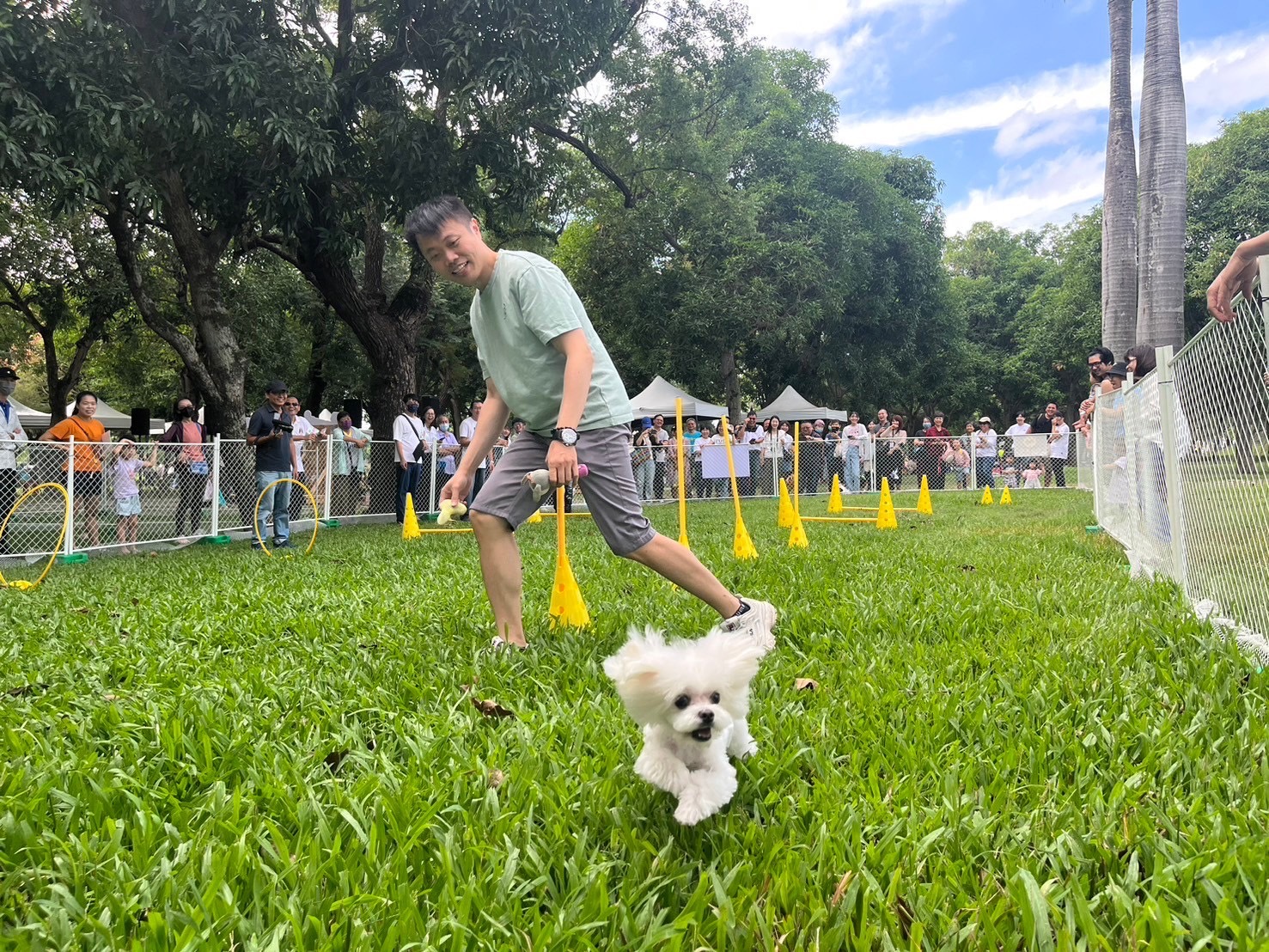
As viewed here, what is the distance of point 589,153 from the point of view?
1697cm

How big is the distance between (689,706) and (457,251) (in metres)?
2.25

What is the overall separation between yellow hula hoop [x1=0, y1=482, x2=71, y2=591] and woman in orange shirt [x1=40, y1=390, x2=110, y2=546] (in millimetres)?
253

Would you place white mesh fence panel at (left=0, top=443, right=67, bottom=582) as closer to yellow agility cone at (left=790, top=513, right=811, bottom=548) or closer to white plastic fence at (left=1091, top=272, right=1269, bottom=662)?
yellow agility cone at (left=790, top=513, right=811, bottom=548)

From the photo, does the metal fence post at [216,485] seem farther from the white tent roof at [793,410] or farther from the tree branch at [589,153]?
the white tent roof at [793,410]

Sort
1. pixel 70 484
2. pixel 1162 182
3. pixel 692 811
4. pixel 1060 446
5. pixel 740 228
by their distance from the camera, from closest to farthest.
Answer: pixel 692 811, pixel 70 484, pixel 1162 182, pixel 1060 446, pixel 740 228

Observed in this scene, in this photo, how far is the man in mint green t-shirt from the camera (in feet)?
11.5

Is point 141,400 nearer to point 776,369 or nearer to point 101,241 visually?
point 101,241

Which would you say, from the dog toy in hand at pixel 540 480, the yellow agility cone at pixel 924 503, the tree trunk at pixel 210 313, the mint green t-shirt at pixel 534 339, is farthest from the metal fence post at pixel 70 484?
the yellow agility cone at pixel 924 503

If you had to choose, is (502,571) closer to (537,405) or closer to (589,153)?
(537,405)

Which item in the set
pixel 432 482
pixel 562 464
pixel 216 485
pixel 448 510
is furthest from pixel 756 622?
pixel 432 482

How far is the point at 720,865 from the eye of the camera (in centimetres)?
194

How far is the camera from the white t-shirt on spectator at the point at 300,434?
39.4ft

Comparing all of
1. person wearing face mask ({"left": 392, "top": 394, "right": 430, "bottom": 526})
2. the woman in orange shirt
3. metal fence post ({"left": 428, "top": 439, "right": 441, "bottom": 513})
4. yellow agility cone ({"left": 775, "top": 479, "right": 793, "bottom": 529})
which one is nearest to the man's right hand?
yellow agility cone ({"left": 775, "top": 479, "right": 793, "bottom": 529})

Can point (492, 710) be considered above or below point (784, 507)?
below
